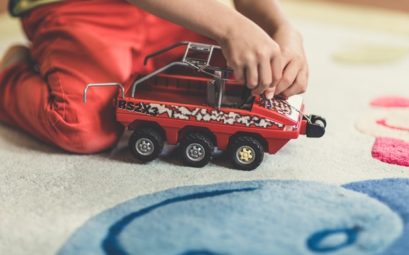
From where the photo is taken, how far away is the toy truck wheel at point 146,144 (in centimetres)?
80

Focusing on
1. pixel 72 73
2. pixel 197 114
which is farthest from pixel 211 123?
pixel 72 73

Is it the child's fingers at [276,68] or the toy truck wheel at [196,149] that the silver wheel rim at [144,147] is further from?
the child's fingers at [276,68]

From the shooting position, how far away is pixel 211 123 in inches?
30.9

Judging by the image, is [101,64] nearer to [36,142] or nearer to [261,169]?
[36,142]

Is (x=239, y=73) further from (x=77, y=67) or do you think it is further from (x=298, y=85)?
(x=77, y=67)

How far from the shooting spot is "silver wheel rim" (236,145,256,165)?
0.78 metres

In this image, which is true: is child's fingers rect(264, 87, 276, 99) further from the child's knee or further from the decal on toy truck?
the child's knee

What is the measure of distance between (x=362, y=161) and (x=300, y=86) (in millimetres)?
133

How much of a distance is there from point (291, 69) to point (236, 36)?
0.09 metres

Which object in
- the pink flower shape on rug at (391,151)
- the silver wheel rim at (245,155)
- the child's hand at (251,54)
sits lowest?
the silver wheel rim at (245,155)

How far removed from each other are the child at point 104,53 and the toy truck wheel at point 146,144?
66 mm

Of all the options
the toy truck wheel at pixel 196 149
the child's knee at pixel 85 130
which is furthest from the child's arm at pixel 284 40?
the child's knee at pixel 85 130

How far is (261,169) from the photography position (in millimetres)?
792

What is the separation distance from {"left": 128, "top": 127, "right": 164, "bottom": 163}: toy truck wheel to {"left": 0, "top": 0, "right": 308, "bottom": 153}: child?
66mm
